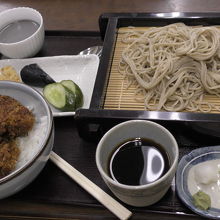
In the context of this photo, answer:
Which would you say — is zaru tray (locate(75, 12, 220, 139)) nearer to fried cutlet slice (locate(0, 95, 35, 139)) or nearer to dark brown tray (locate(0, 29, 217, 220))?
dark brown tray (locate(0, 29, 217, 220))

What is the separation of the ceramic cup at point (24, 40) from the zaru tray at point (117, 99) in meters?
0.35

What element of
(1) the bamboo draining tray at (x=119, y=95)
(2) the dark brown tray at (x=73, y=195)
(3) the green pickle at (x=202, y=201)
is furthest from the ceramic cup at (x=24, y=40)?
(3) the green pickle at (x=202, y=201)

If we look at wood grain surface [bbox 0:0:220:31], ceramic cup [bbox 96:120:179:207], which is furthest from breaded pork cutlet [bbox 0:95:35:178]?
wood grain surface [bbox 0:0:220:31]

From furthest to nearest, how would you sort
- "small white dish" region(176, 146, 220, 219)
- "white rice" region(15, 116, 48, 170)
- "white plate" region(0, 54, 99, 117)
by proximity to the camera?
1. "white plate" region(0, 54, 99, 117)
2. "white rice" region(15, 116, 48, 170)
3. "small white dish" region(176, 146, 220, 219)

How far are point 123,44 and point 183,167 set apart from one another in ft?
2.58

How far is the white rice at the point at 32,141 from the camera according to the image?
4.08ft

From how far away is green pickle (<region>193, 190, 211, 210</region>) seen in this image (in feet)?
3.60

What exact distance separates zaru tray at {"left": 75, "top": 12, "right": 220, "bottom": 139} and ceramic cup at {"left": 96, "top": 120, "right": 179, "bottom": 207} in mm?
93

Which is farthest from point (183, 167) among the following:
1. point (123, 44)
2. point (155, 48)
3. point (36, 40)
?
point (36, 40)

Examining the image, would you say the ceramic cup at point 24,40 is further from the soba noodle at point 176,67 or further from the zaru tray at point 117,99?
the soba noodle at point 176,67

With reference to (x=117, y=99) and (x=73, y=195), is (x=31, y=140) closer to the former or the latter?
(x=73, y=195)

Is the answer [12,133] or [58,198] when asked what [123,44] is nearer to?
[12,133]

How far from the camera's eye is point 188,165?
121 cm

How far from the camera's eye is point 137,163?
3.81ft
